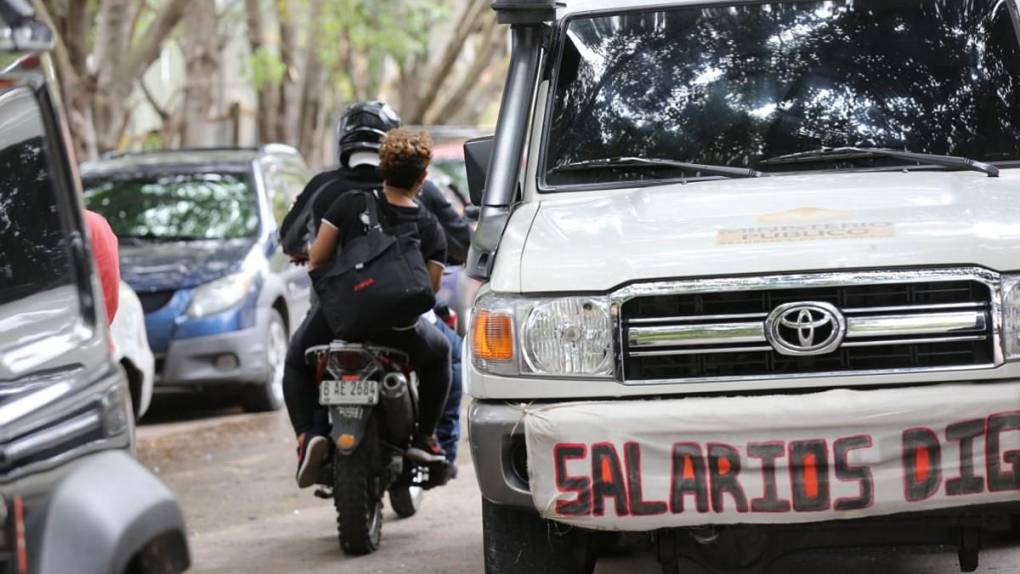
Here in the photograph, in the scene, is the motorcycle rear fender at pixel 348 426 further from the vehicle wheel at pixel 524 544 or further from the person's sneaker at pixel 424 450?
the vehicle wheel at pixel 524 544

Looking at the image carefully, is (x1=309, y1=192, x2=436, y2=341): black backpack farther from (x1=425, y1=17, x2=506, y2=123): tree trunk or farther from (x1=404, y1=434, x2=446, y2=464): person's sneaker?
(x1=425, y1=17, x2=506, y2=123): tree trunk

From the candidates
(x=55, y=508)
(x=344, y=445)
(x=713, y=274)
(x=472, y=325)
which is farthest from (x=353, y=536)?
(x=55, y=508)

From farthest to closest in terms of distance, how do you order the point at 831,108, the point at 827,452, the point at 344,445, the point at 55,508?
the point at 344,445 → the point at 831,108 → the point at 827,452 → the point at 55,508

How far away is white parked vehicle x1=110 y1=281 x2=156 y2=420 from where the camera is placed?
9.52 m

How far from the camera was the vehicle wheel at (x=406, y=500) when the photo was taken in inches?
323

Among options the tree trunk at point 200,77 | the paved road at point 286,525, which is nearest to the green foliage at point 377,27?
the tree trunk at point 200,77

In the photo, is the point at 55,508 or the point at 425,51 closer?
the point at 55,508

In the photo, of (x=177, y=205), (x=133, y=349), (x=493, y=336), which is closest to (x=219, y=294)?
(x=177, y=205)

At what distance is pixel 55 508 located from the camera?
3.69 meters

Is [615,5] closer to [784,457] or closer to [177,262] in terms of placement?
[784,457]

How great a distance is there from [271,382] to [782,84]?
7025 mm

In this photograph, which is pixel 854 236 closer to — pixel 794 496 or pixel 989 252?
pixel 989 252

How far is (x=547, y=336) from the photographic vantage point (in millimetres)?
5383

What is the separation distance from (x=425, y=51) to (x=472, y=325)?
23.8m
